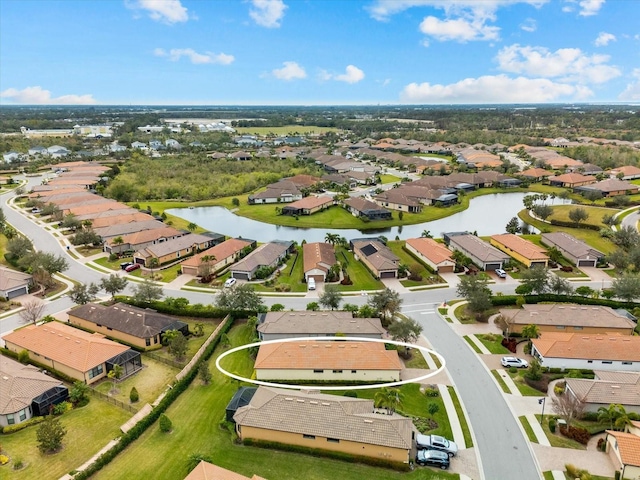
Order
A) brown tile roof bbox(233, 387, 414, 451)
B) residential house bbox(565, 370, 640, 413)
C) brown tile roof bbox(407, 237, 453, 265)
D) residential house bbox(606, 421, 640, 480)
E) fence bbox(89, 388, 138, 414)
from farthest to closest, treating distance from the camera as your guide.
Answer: brown tile roof bbox(407, 237, 453, 265)
fence bbox(89, 388, 138, 414)
residential house bbox(565, 370, 640, 413)
brown tile roof bbox(233, 387, 414, 451)
residential house bbox(606, 421, 640, 480)

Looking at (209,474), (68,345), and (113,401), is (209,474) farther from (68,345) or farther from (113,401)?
(68,345)

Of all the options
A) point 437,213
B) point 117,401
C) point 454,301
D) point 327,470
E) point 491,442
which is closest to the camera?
point 327,470

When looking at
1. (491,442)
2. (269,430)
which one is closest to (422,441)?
(491,442)

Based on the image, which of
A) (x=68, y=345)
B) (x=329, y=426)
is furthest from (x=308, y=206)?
(x=329, y=426)

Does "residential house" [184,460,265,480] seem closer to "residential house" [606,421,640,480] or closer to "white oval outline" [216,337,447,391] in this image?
"white oval outline" [216,337,447,391]

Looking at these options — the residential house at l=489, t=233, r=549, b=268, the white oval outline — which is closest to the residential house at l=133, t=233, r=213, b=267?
the white oval outline

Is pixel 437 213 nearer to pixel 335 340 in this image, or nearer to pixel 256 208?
pixel 256 208

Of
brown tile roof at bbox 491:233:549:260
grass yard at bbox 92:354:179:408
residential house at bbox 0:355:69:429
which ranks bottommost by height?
grass yard at bbox 92:354:179:408
